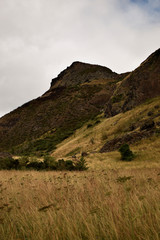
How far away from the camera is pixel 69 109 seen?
68562mm

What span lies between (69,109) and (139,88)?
124 feet

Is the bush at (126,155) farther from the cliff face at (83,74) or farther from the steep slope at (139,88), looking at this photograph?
the cliff face at (83,74)

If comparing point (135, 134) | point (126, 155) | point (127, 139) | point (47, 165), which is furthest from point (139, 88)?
point (47, 165)

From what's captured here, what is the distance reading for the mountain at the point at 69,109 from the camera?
35.2 metres

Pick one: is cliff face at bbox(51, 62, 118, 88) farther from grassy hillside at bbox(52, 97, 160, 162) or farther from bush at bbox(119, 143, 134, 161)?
bush at bbox(119, 143, 134, 161)

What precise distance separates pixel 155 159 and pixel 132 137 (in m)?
6.09

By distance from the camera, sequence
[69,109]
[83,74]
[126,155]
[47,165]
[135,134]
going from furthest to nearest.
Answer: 1. [83,74]
2. [69,109]
3. [135,134]
4. [126,155]
5. [47,165]

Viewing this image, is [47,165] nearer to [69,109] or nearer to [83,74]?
[69,109]

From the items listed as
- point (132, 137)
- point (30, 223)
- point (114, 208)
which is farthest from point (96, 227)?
point (132, 137)

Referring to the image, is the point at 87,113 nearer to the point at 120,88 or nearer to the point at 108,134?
the point at 120,88

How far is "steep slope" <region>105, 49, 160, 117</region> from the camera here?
109ft

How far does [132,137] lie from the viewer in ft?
67.5

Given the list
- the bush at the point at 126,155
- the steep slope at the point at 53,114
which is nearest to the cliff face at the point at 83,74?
the steep slope at the point at 53,114

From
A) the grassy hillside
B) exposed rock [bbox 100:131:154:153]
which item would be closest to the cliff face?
the grassy hillside
